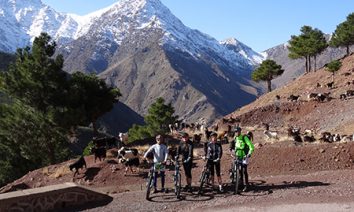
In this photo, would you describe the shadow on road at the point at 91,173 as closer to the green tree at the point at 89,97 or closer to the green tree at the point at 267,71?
the green tree at the point at 89,97

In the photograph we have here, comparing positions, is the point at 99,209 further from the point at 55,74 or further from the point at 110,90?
the point at 110,90

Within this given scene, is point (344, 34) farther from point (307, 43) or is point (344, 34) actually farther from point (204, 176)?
point (204, 176)

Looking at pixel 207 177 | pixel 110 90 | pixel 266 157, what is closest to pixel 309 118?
pixel 110 90

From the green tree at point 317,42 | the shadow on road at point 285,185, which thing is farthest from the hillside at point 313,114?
the shadow on road at point 285,185

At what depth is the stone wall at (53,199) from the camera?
1523 centimetres

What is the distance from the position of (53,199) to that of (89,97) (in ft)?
89.6

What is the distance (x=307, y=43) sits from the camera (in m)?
74.9

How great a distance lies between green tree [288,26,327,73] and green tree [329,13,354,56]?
5089 millimetres

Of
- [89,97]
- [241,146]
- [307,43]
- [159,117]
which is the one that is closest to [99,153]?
[241,146]

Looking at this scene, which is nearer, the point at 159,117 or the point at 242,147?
the point at 242,147

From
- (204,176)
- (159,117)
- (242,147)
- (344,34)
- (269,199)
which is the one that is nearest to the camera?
(269,199)

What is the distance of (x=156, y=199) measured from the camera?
15.9 metres

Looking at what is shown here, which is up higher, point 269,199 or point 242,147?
point 242,147

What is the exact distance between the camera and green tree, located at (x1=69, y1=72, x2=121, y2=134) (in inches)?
1563
